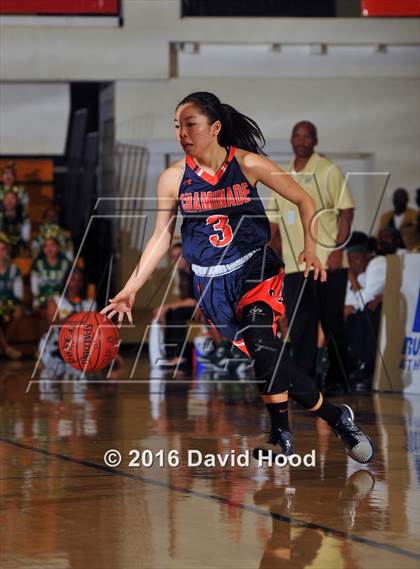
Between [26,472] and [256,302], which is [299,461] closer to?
[256,302]

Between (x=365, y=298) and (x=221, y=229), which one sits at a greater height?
(x=221, y=229)

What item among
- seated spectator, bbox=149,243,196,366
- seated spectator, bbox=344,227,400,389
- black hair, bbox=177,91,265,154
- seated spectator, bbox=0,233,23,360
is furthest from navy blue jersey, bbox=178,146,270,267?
seated spectator, bbox=0,233,23,360

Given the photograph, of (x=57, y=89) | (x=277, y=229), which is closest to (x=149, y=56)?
(x=57, y=89)

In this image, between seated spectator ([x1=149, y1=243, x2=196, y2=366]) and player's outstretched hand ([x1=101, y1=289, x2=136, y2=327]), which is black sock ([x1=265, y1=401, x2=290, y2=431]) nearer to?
player's outstretched hand ([x1=101, y1=289, x2=136, y2=327])

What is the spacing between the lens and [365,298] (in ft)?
37.8

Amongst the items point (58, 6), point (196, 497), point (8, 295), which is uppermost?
point (58, 6)

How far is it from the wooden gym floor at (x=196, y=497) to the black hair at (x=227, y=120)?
5.44 ft

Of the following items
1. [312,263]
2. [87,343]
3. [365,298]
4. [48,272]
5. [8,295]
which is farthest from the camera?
[8,295]

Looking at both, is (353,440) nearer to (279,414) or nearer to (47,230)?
(279,414)

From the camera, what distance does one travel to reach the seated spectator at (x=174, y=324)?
46.1 feet

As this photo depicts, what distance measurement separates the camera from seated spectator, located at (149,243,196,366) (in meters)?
14.1

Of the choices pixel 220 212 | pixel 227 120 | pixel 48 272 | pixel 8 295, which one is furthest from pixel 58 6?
pixel 220 212

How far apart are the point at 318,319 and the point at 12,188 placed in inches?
303

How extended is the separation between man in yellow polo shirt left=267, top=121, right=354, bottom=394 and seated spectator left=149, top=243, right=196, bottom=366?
12.8 feet
